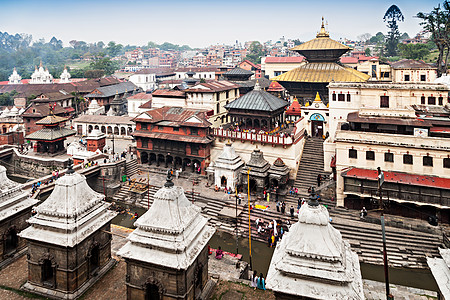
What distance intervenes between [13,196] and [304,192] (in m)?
22.2

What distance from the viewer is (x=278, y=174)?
29781 mm

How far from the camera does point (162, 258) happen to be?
11.7 meters

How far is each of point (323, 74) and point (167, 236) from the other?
1278 inches

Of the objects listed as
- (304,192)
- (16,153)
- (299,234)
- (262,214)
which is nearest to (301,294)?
(299,234)

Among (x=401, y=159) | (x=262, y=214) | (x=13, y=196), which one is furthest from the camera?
(x=262, y=214)

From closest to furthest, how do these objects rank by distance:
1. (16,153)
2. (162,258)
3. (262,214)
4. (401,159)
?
1. (162,258)
2. (401,159)
3. (262,214)
4. (16,153)

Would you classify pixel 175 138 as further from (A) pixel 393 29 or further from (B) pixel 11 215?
(A) pixel 393 29

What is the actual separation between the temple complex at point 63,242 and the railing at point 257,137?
69.5ft

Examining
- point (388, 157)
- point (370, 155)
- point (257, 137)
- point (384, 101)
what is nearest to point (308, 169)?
point (257, 137)

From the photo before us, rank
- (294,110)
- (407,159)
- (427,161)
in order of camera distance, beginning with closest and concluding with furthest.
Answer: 1. (427,161)
2. (407,159)
3. (294,110)

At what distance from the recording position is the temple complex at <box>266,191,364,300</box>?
982 cm

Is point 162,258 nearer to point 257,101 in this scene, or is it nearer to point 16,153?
point 257,101

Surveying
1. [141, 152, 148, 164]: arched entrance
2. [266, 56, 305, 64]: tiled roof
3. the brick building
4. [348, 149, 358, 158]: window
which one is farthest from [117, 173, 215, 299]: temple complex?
[266, 56, 305, 64]: tiled roof

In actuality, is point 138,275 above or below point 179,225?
below
